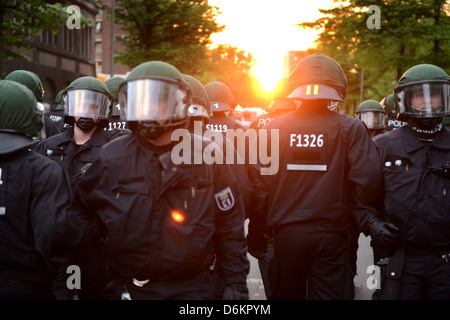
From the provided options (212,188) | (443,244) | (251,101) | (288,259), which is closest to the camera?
(212,188)

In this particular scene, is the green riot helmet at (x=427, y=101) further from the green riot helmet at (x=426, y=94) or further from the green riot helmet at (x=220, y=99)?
the green riot helmet at (x=220, y=99)

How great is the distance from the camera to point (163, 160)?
10.4ft

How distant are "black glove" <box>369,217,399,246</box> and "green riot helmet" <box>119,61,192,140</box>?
1.62 meters

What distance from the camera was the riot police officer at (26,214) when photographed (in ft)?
9.98

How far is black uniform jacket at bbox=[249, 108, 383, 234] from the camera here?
400 cm

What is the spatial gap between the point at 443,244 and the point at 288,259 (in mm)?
1097

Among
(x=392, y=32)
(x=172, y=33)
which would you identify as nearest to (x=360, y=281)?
(x=392, y=32)

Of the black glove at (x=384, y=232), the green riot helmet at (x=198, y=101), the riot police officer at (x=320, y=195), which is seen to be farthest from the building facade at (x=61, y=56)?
the black glove at (x=384, y=232)

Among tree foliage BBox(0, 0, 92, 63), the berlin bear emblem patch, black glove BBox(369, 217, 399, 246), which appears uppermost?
tree foliage BBox(0, 0, 92, 63)

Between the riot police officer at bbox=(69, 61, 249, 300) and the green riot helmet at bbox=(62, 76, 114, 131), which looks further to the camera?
the green riot helmet at bbox=(62, 76, 114, 131)

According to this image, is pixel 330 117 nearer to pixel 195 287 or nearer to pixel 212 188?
pixel 212 188

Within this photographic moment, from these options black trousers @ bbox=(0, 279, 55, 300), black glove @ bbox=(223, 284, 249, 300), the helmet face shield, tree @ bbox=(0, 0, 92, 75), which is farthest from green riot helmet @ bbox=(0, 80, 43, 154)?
tree @ bbox=(0, 0, 92, 75)
